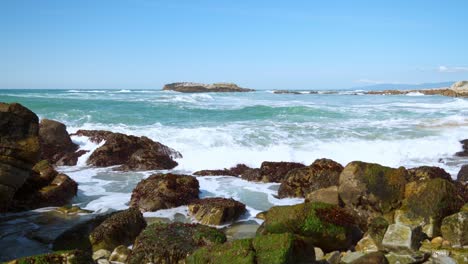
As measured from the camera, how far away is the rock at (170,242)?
6.03 metres

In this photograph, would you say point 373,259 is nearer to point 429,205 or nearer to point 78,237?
point 429,205

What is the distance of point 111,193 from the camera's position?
1065 centimetres

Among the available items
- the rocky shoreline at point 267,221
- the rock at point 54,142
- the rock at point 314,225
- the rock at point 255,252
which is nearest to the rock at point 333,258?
Answer: the rocky shoreline at point 267,221

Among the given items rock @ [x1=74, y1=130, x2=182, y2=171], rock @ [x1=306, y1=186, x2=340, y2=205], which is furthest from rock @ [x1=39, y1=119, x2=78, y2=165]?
rock @ [x1=306, y1=186, x2=340, y2=205]

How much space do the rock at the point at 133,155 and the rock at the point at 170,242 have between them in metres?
7.09

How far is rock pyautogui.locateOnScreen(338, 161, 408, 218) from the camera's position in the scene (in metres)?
7.89

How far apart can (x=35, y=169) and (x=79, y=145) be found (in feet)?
21.2

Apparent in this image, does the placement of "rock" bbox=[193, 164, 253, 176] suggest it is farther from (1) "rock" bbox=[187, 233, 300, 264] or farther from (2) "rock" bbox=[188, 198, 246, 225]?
(1) "rock" bbox=[187, 233, 300, 264]

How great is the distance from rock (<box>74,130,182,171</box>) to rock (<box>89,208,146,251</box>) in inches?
247

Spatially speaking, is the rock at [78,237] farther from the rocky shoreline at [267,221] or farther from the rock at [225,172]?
the rock at [225,172]

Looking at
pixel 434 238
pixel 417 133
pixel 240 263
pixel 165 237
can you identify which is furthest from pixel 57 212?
pixel 417 133

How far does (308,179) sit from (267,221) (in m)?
4.14

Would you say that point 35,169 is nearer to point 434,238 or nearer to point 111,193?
point 111,193

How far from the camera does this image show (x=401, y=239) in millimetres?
6031
